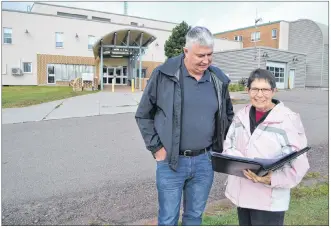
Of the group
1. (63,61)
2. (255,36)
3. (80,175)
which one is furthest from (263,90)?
(255,36)

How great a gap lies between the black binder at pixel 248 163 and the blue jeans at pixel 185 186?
1.07 feet

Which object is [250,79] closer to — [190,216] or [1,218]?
[190,216]

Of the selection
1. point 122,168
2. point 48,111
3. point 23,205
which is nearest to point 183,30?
point 48,111

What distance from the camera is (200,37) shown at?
2.63 meters

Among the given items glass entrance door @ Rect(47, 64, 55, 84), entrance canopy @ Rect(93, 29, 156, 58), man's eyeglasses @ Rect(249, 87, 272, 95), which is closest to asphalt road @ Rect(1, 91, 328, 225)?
man's eyeglasses @ Rect(249, 87, 272, 95)

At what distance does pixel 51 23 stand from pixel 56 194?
108ft

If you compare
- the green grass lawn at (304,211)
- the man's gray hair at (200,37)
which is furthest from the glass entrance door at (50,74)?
the man's gray hair at (200,37)

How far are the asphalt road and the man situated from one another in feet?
4.08

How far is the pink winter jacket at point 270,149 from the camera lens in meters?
2.40

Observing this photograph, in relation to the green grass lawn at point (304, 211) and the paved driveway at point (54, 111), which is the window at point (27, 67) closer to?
the paved driveway at point (54, 111)

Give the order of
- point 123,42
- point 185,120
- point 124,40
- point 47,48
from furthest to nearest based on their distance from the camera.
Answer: point 47,48
point 123,42
point 124,40
point 185,120

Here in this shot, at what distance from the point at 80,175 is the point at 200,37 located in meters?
3.77

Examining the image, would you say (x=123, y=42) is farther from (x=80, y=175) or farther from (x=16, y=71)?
(x=80, y=175)

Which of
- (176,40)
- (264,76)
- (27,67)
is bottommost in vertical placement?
(264,76)
